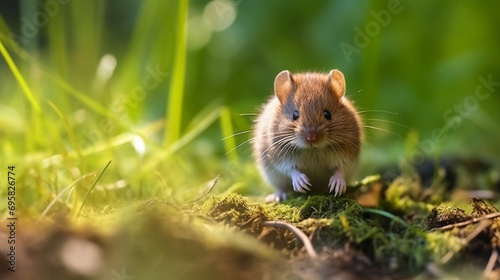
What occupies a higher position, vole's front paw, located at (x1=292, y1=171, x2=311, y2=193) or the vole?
the vole

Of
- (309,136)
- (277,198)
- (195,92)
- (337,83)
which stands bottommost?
(277,198)

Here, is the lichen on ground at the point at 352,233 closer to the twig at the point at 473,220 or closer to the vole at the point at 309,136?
the twig at the point at 473,220

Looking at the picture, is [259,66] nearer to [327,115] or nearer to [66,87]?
[66,87]

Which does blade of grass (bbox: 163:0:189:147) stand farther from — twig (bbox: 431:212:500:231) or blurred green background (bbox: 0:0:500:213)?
twig (bbox: 431:212:500:231)

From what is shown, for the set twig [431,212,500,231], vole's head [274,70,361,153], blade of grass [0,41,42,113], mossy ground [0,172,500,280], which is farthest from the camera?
vole's head [274,70,361,153]

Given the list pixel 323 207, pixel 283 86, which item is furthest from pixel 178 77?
pixel 323 207

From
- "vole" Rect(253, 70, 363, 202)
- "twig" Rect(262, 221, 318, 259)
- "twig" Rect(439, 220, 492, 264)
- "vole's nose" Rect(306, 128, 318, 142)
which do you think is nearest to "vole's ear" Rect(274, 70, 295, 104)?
"vole" Rect(253, 70, 363, 202)

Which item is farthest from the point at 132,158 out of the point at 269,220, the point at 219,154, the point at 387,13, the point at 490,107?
the point at 490,107

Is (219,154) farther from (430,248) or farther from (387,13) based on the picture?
(430,248)
